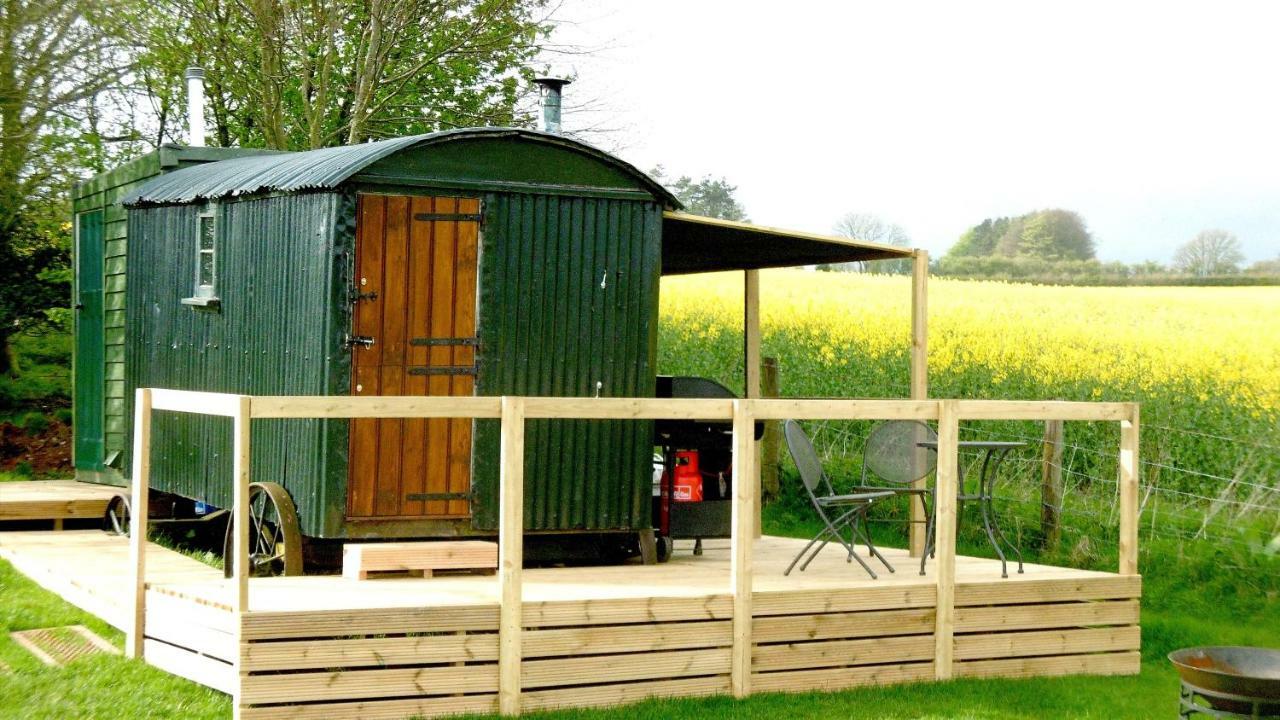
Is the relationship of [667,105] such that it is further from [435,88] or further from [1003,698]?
[1003,698]

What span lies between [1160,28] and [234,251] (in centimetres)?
2731

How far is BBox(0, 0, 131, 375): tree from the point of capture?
41.8 ft

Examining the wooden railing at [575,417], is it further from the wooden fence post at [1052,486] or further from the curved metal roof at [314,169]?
the wooden fence post at [1052,486]

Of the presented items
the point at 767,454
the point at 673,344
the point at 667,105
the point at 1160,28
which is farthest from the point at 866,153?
the point at 767,454

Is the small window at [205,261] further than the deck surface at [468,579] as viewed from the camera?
Yes

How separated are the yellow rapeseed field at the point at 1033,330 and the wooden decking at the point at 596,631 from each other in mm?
4629

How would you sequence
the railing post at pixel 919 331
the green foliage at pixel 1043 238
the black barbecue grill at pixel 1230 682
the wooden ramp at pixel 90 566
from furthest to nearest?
the green foliage at pixel 1043 238 → the railing post at pixel 919 331 → the wooden ramp at pixel 90 566 → the black barbecue grill at pixel 1230 682

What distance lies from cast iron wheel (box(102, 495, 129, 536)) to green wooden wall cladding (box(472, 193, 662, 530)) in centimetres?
316

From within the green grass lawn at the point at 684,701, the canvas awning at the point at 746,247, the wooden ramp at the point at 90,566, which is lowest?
the green grass lawn at the point at 684,701

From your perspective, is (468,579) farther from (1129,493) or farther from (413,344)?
(1129,493)

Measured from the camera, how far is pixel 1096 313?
1739 cm

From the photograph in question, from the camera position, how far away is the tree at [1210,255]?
24516 millimetres

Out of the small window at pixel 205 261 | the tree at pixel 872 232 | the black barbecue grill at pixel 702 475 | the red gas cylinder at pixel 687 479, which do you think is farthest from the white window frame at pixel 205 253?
the tree at pixel 872 232

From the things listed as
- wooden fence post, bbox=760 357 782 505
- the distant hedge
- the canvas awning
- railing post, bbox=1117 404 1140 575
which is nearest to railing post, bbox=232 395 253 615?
the canvas awning
